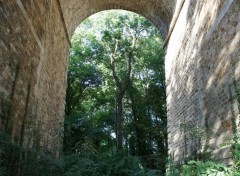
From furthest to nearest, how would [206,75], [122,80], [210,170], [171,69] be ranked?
[122,80] → [171,69] → [206,75] → [210,170]

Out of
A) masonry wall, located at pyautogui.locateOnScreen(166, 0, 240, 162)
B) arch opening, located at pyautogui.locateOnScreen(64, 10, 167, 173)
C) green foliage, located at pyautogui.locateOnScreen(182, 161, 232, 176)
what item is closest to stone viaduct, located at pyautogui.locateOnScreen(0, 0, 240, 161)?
masonry wall, located at pyautogui.locateOnScreen(166, 0, 240, 162)

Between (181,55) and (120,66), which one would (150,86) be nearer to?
(120,66)

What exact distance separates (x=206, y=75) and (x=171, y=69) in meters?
4.18

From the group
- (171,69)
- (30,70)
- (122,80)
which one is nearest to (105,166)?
(30,70)

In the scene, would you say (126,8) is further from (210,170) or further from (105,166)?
(210,170)

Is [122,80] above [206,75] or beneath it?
above

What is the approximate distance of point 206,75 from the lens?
683 cm

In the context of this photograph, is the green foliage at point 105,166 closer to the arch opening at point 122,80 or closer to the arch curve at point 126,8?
Result: the arch curve at point 126,8

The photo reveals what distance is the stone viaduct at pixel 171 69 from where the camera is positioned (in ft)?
17.9

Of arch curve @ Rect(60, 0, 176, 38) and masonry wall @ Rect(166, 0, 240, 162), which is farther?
arch curve @ Rect(60, 0, 176, 38)

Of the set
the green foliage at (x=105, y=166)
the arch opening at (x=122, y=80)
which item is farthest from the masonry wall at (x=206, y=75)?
the arch opening at (x=122, y=80)

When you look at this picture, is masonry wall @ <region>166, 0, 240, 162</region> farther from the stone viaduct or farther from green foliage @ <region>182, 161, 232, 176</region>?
green foliage @ <region>182, 161, 232, 176</region>

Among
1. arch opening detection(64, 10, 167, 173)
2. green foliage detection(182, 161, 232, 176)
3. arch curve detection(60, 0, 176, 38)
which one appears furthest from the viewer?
arch opening detection(64, 10, 167, 173)

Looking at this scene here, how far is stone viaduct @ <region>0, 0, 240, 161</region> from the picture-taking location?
5445 mm
